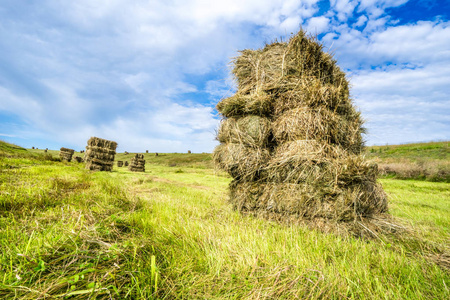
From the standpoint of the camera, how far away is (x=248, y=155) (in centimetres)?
350

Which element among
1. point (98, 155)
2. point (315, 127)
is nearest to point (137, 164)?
point (98, 155)

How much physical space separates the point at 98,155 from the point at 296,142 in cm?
1527

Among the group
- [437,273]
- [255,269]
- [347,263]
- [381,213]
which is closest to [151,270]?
[255,269]

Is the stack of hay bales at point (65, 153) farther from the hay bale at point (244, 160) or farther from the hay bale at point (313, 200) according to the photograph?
the hay bale at point (313, 200)

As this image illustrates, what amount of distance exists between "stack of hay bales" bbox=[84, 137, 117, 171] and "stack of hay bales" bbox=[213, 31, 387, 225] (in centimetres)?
1360

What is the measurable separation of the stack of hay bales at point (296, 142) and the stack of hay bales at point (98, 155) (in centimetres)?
1360

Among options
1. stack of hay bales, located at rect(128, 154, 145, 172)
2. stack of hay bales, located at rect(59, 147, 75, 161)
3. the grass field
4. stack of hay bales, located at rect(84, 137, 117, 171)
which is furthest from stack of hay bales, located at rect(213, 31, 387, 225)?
stack of hay bales, located at rect(59, 147, 75, 161)

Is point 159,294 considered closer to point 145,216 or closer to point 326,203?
point 145,216

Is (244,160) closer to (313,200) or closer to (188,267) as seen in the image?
(313,200)

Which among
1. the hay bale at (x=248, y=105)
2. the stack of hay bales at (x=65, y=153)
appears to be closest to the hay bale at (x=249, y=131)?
the hay bale at (x=248, y=105)

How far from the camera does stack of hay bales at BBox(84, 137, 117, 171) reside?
14.0 meters

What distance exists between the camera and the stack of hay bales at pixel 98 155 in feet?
45.8

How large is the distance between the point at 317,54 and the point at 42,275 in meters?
4.61

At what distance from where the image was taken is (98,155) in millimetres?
14367
